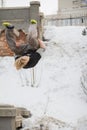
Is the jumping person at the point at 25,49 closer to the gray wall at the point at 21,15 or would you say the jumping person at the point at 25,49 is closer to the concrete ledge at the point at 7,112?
the concrete ledge at the point at 7,112

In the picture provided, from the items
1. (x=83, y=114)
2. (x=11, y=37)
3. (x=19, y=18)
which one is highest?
(x=11, y=37)

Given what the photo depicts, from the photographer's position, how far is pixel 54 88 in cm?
2000

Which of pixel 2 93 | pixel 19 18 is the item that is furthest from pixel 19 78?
pixel 19 18

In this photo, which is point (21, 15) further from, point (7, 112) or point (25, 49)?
point (25, 49)

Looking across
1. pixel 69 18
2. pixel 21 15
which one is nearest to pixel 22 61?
pixel 21 15

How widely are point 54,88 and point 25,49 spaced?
29.7 ft

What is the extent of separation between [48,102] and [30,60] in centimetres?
787

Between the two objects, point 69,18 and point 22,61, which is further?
point 69,18

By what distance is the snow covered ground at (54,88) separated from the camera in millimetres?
16969

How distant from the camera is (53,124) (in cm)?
1633

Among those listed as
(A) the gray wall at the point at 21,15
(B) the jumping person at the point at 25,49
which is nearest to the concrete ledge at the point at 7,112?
(B) the jumping person at the point at 25,49

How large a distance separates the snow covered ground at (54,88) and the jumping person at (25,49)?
5.44m

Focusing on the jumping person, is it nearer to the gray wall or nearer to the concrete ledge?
the concrete ledge

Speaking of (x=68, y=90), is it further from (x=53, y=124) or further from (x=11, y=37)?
(x=11, y=37)
